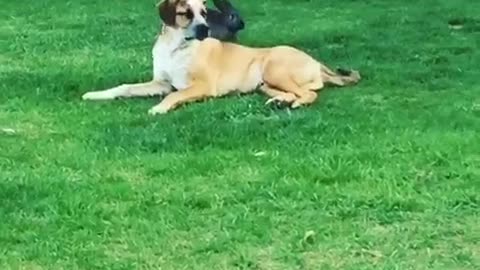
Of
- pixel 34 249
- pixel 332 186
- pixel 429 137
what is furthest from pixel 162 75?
pixel 34 249

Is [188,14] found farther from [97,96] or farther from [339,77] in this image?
[339,77]

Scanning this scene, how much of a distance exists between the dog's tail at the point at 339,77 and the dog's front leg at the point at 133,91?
112 centimetres

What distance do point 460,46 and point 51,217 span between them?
19.6 feet

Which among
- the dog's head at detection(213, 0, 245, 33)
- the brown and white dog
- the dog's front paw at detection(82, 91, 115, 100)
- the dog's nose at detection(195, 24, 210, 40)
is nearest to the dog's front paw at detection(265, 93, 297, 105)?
the brown and white dog

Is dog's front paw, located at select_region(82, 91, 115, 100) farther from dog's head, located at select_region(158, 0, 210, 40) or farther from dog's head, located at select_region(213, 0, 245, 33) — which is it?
dog's head, located at select_region(213, 0, 245, 33)

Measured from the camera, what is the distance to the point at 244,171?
21.2 ft

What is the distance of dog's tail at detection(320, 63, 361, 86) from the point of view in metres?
9.00

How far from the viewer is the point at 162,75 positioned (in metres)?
8.89

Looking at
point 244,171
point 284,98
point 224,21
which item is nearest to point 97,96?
point 284,98

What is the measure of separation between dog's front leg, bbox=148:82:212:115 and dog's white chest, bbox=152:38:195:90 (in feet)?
0.44

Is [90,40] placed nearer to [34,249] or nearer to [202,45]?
[202,45]

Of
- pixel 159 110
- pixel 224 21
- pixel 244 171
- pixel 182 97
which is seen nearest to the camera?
pixel 244 171

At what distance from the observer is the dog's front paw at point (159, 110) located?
8.15 meters

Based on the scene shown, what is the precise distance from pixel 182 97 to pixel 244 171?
2082 mm
